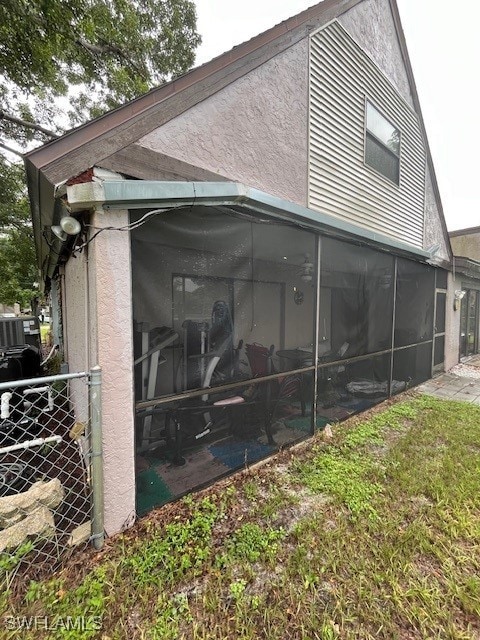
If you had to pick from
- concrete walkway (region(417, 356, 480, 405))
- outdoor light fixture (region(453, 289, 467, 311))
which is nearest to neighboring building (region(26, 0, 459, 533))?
concrete walkway (region(417, 356, 480, 405))

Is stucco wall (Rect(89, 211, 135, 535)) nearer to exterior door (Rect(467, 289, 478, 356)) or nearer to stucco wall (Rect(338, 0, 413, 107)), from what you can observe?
stucco wall (Rect(338, 0, 413, 107))

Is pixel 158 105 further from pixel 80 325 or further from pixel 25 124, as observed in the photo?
pixel 25 124

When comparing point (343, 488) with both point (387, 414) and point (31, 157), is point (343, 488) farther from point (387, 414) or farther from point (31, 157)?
point (31, 157)

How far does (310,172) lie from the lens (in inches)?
150

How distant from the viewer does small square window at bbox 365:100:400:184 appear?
5039mm

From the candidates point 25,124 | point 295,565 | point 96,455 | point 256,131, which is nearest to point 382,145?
point 256,131

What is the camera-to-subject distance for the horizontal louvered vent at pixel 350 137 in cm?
393

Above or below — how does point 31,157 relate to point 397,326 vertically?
above

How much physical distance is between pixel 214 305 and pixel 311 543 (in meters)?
2.32

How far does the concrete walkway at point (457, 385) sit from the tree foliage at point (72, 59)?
8994 millimetres

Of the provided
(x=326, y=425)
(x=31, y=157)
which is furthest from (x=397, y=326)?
(x=31, y=157)

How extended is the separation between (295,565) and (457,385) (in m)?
6.33

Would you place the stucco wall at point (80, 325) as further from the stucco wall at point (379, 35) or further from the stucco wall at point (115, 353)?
the stucco wall at point (379, 35)

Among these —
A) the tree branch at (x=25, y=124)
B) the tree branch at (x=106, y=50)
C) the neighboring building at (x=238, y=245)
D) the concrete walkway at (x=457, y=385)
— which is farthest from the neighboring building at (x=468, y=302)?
the tree branch at (x=25, y=124)
